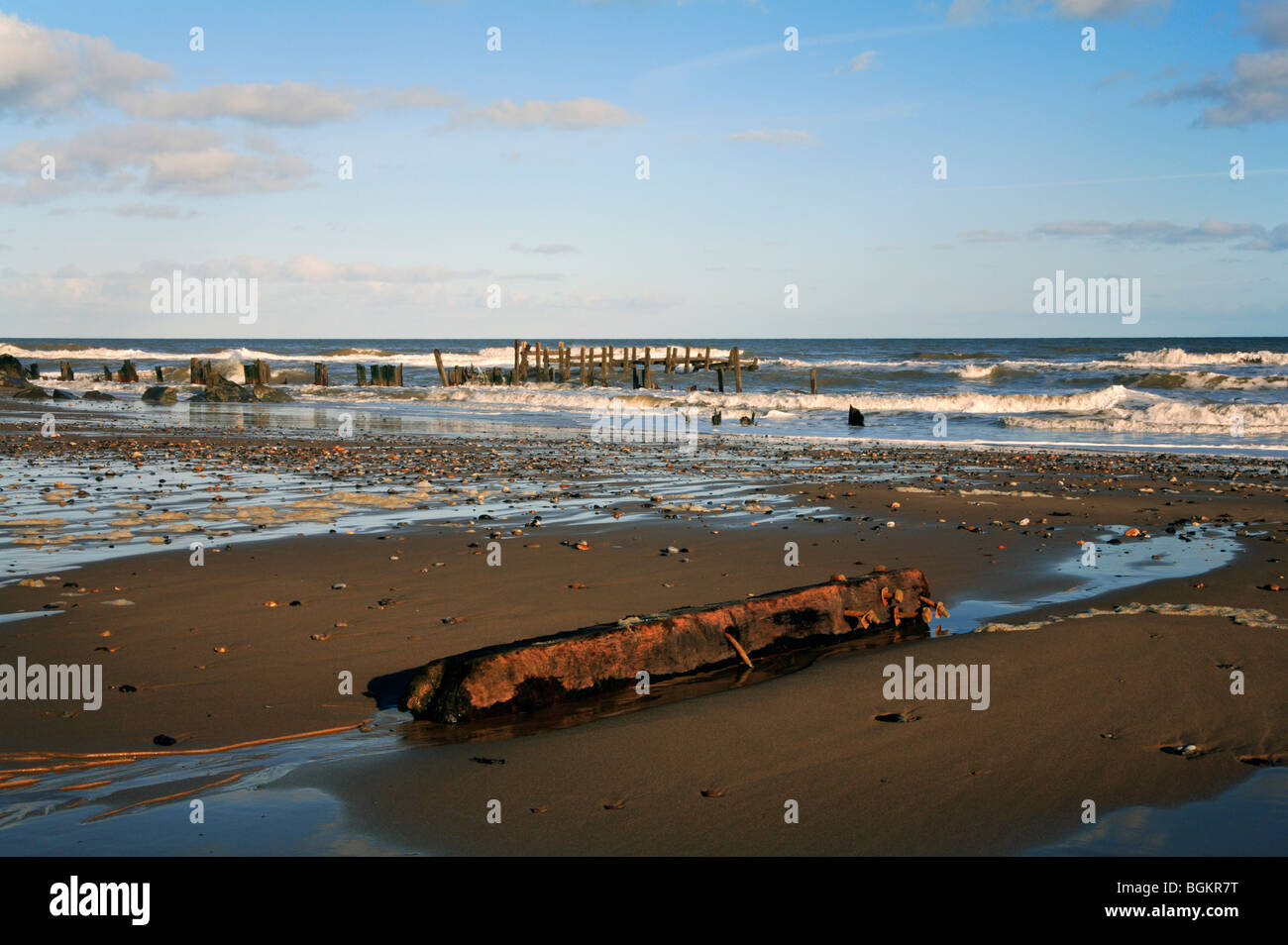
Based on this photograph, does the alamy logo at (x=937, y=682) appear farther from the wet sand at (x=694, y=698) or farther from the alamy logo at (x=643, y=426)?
the alamy logo at (x=643, y=426)

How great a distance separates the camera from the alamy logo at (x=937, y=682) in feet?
14.7

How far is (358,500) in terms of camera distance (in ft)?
34.9

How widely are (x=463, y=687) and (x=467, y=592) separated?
2401 millimetres

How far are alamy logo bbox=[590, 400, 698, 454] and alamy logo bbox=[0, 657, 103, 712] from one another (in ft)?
44.2

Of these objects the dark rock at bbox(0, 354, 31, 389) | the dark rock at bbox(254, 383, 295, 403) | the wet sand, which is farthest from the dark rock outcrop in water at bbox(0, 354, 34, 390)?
the wet sand

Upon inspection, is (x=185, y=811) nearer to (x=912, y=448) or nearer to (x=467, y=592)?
(x=467, y=592)

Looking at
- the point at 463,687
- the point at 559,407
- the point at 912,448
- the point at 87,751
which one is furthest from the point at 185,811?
the point at 559,407

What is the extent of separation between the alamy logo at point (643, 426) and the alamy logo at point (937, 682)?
12.9m

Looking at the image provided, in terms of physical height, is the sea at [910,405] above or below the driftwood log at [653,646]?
above

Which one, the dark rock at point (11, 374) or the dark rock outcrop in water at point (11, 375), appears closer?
the dark rock outcrop in water at point (11, 375)
